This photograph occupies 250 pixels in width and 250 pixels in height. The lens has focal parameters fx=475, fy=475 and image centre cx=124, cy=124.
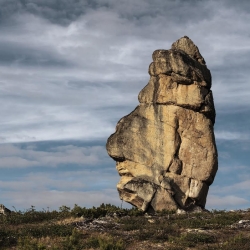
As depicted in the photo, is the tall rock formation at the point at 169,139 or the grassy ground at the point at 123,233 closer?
the grassy ground at the point at 123,233

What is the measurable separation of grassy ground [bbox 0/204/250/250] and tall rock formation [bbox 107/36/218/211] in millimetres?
6320

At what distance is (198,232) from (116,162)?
17.7 m

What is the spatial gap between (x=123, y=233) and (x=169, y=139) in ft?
53.6

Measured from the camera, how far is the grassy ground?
72.1 feet

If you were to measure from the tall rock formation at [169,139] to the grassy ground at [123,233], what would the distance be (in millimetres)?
6320

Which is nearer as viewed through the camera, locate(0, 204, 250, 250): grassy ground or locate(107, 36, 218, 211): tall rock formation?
locate(0, 204, 250, 250): grassy ground

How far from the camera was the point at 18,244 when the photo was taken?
2275 cm

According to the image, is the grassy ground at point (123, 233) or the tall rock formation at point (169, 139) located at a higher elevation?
the tall rock formation at point (169, 139)

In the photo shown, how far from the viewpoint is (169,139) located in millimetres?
40125

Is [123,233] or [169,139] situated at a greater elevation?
[169,139]

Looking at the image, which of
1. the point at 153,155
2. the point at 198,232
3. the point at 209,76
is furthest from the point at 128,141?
the point at 198,232

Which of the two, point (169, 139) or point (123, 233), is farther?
point (169, 139)

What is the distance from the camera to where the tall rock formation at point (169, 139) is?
3909 cm

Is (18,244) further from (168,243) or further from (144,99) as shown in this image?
(144,99)
